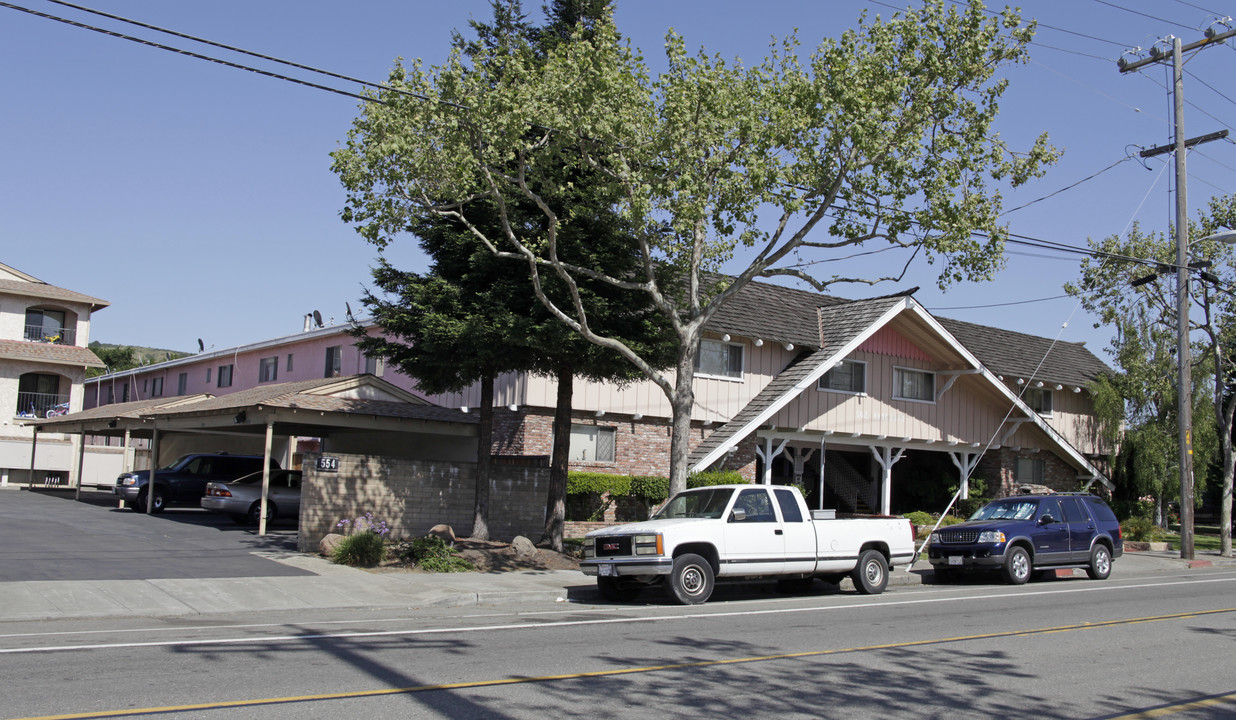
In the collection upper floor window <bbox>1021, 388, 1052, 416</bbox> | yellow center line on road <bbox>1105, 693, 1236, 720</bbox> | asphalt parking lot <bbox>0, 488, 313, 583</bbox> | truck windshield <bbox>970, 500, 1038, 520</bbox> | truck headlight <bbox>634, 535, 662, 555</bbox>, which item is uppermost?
upper floor window <bbox>1021, 388, 1052, 416</bbox>

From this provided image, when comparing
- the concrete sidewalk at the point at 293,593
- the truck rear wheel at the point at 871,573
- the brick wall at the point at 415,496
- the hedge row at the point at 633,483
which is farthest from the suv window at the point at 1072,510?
the brick wall at the point at 415,496

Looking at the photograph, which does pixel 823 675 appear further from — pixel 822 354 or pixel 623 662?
pixel 822 354

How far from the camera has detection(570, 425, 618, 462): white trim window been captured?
25422mm

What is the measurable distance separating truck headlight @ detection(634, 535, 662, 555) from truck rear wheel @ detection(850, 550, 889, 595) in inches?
156

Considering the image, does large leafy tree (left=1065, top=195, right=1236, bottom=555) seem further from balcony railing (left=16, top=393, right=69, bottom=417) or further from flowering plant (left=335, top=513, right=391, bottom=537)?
balcony railing (left=16, top=393, right=69, bottom=417)

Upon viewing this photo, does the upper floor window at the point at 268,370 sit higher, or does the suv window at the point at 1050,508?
the upper floor window at the point at 268,370

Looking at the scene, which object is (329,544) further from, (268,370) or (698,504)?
(268,370)

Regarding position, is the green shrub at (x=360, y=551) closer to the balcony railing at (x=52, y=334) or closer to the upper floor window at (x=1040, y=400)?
the upper floor window at (x=1040, y=400)

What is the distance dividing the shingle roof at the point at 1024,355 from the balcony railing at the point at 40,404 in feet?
122

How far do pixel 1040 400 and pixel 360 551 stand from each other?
87.7ft

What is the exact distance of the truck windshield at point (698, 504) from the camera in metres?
15.2

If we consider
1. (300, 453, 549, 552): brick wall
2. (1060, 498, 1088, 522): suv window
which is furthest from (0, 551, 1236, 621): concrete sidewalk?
(1060, 498, 1088, 522): suv window

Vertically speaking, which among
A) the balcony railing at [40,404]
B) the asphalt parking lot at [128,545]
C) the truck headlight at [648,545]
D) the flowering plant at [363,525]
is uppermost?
the balcony railing at [40,404]

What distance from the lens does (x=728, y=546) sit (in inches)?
583
